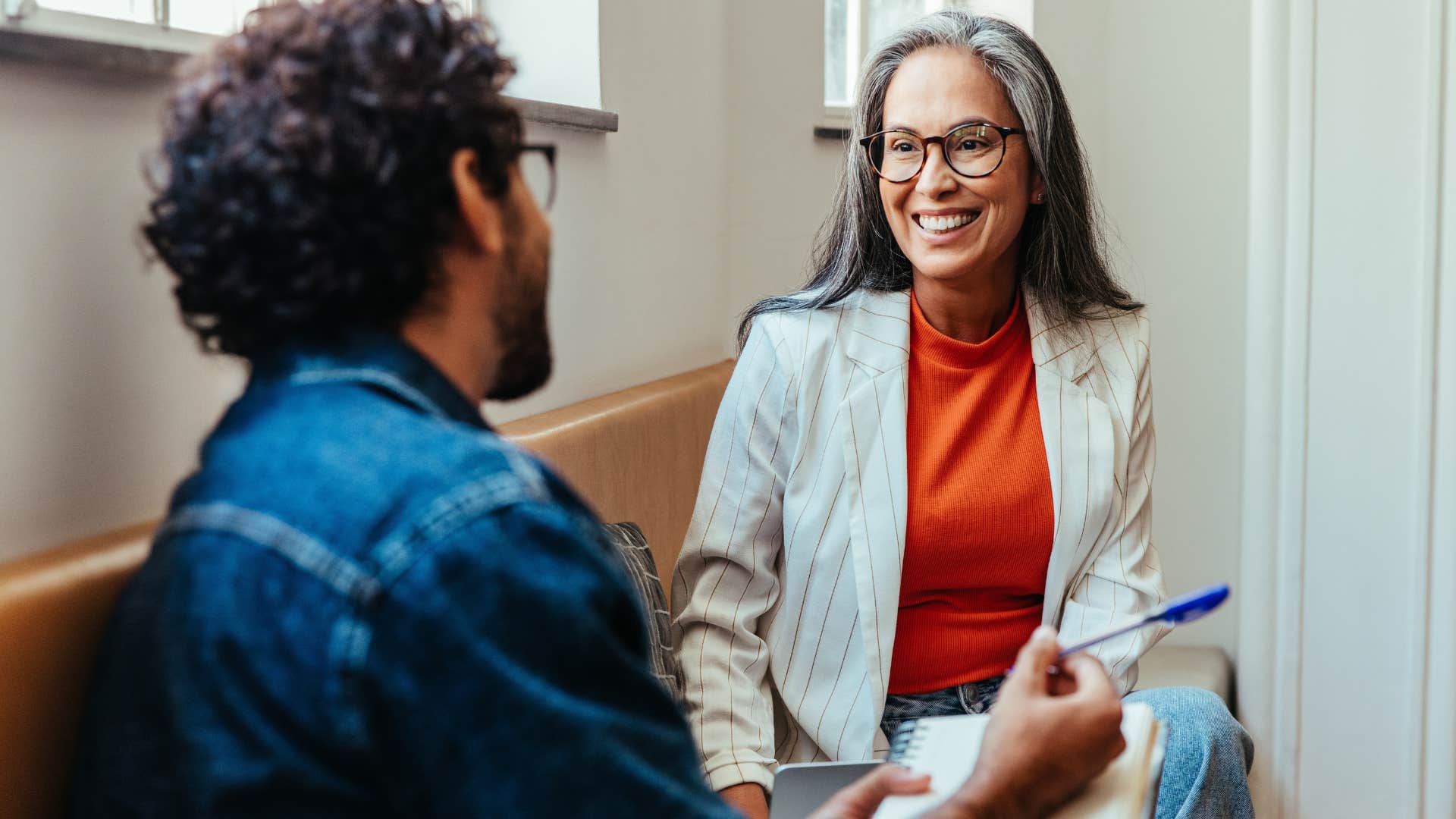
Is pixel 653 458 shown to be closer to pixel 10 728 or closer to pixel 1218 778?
pixel 1218 778

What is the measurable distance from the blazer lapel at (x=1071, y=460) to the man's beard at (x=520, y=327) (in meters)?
0.95

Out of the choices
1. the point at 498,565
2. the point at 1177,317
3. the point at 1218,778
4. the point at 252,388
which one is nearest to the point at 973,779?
the point at 498,565

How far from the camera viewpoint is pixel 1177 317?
10.3 ft

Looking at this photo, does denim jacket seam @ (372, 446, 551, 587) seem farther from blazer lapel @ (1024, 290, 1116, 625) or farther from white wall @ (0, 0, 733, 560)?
blazer lapel @ (1024, 290, 1116, 625)

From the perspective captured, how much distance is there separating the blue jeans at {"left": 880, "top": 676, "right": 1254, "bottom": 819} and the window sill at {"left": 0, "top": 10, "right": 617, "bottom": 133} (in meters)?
1.09

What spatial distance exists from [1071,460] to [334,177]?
117cm

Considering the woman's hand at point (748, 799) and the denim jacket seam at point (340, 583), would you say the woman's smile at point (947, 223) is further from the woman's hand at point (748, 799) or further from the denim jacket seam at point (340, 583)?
the denim jacket seam at point (340, 583)

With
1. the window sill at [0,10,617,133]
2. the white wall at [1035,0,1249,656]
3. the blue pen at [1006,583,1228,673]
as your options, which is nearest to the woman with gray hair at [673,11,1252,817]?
the blue pen at [1006,583,1228,673]

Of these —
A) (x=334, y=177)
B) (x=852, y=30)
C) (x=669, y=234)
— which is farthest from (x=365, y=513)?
(x=852, y=30)

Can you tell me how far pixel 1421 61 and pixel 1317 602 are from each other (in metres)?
1.06

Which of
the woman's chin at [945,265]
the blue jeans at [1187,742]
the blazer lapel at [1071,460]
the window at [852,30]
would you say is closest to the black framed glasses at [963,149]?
the woman's chin at [945,265]

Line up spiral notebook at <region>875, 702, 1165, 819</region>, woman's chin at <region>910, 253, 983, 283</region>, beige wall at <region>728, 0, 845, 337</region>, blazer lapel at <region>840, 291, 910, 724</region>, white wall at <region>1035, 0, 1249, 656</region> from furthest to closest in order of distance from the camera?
white wall at <region>1035, 0, 1249, 656</region> → beige wall at <region>728, 0, 845, 337</region> → woman's chin at <region>910, 253, 983, 283</region> → blazer lapel at <region>840, 291, 910, 724</region> → spiral notebook at <region>875, 702, 1165, 819</region>

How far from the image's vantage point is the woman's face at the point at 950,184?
68.6 inches

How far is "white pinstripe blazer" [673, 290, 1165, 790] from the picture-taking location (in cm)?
164
